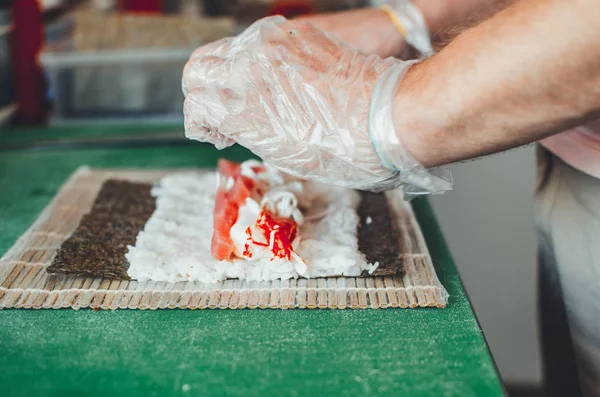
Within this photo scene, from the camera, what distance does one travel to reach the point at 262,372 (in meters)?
0.88

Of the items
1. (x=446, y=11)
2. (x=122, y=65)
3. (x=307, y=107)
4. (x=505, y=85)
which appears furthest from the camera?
(x=122, y=65)

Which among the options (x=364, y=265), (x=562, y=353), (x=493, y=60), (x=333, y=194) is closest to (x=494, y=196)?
(x=562, y=353)

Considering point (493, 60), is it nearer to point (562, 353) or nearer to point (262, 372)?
point (262, 372)

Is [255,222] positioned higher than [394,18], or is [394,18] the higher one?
[394,18]

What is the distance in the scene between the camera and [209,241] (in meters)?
1.19

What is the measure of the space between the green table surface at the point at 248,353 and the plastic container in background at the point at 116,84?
1.13 m

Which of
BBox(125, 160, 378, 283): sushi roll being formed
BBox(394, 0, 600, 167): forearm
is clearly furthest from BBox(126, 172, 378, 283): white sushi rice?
BBox(394, 0, 600, 167): forearm

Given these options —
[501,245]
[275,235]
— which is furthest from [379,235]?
[501,245]

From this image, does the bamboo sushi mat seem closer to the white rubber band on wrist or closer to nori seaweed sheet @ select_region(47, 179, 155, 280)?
nori seaweed sheet @ select_region(47, 179, 155, 280)

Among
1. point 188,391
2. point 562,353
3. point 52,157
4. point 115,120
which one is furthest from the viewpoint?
point 115,120

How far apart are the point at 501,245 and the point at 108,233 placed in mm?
1562

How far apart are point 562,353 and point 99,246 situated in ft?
3.70

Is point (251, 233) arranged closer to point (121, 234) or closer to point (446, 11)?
point (121, 234)

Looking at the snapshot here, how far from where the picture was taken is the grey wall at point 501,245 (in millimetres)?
2260
